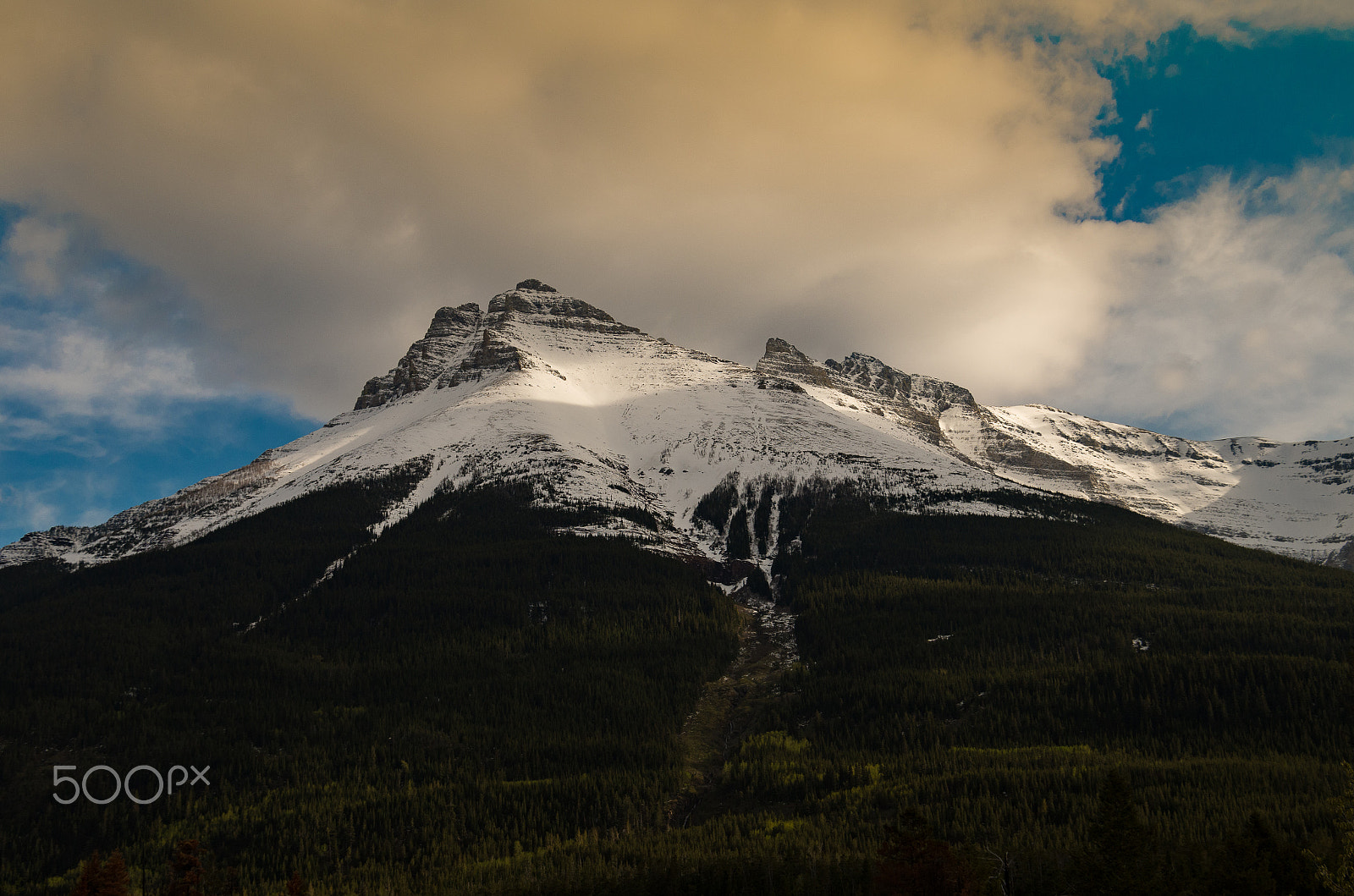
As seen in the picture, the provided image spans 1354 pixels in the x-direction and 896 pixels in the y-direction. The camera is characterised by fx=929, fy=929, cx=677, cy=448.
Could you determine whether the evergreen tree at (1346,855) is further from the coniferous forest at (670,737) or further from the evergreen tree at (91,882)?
the evergreen tree at (91,882)

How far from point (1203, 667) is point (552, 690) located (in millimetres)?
106577

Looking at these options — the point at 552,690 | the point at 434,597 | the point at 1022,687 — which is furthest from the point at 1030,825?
the point at 434,597

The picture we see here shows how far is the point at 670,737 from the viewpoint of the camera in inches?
5856

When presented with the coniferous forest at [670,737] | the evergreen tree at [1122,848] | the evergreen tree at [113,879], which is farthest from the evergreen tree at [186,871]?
the evergreen tree at [1122,848]

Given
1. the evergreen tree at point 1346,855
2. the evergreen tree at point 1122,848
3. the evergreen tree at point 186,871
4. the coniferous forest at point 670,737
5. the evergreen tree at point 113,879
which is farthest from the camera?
the coniferous forest at point 670,737

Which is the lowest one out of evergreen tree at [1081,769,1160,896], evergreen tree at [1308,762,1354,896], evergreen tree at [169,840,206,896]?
evergreen tree at [1081,769,1160,896]

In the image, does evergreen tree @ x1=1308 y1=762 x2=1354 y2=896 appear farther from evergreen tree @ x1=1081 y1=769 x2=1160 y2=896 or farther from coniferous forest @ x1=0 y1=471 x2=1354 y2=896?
evergreen tree @ x1=1081 y1=769 x2=1160 y2=896

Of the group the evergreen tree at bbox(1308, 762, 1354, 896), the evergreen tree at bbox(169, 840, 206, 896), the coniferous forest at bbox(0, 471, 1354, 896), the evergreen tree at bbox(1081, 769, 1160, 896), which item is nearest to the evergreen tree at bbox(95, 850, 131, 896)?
the coniferous forest at bbox(0, 471, 1354, 896)

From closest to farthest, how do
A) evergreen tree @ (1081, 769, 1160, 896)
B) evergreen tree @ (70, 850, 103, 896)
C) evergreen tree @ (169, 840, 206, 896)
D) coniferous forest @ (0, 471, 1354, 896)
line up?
evergreen tree @ (1081, 769, 1160, 896)
evergreen tree @ (70, 850, 103, 896)
evergreen tree @ (169, 840, 206, 896)
coniferous forest @ (0, 471, 1354, 896)

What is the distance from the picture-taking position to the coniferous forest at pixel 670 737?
10725 centimetres

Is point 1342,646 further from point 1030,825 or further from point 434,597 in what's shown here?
point 434,597

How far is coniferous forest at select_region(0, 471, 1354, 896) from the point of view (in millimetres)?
107250

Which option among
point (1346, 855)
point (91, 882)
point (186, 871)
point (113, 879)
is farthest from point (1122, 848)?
point (91, 882)

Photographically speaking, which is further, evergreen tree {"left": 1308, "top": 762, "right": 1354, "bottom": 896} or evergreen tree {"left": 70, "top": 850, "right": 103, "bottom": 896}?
evergreen tree {"left": 70, "top": 850, "right": 103, "bottom": 896}
